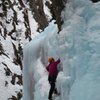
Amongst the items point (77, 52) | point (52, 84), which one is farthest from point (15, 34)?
point (77, 52)

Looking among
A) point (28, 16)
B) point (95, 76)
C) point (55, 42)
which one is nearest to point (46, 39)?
point (55, 42)

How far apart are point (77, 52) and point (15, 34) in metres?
28.3

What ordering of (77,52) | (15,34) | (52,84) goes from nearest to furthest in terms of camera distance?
(77,52), (52,84), (15,34)

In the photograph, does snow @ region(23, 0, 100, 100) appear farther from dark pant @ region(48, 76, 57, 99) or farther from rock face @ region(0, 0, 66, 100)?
rock face @ region(0, 0, 66, 100)

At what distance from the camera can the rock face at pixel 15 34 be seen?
101 ft

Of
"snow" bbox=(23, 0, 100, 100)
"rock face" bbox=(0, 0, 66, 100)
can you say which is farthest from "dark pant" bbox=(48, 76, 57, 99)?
"rock face" bbox=(0, 0, 66, 100)

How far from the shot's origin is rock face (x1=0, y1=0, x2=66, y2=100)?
101ft

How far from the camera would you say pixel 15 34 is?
38781mm

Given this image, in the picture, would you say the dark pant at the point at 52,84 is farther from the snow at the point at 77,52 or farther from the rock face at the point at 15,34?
the rock face at the point at 15,34

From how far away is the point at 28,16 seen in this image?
44906mm

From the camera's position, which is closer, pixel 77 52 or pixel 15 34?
pixel 77 52

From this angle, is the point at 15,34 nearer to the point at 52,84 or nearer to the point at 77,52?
the point at 52,84

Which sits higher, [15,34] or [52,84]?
Answer: [15,34]

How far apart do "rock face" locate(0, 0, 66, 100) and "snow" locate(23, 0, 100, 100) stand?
48.6 ft
